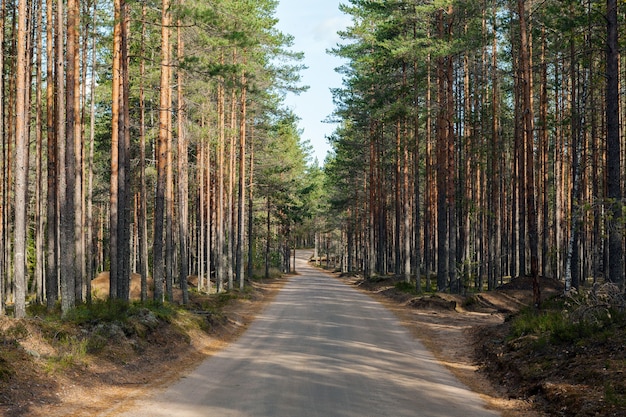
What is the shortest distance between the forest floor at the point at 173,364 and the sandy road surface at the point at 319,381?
533 millimetres

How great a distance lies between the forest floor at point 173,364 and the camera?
8422mm

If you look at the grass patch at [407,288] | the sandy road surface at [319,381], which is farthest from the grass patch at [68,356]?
the grass patch at [407,288]

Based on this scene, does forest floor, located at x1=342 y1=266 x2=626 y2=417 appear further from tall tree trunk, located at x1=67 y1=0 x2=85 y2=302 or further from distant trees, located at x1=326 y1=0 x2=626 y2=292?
tall tree trunk, located at x1=67 y1=0 x2=85 y2=302

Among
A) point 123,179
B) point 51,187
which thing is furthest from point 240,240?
point 123,179

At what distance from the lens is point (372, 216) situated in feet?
162

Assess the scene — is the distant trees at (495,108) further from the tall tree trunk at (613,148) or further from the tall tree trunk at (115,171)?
the tall tree trunk at (115,171)

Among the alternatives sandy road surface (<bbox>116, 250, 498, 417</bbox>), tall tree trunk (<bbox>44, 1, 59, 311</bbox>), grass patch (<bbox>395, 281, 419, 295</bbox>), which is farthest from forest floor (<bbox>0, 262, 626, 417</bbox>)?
grass patch (<bbox>395, 281, 419, 295</bbox>)

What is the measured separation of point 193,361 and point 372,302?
1668 cm

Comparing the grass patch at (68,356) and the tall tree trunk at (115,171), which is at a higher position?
the tall tree trunk at (115,171)

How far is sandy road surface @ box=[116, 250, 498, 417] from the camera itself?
8.40m

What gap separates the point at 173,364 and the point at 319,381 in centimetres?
385

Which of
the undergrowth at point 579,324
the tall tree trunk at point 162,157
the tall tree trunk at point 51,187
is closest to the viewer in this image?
the undergrowth at point 579,324

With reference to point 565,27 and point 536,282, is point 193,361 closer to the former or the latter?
point 536,282

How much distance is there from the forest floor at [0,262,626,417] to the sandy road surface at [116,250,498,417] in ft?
1.75
